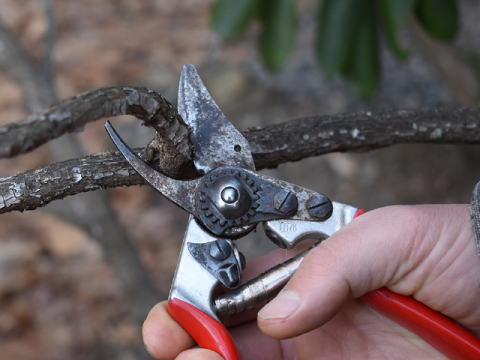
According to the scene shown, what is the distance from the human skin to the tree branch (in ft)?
0.92

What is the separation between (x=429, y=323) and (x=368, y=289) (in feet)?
0.53

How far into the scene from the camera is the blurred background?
265cm

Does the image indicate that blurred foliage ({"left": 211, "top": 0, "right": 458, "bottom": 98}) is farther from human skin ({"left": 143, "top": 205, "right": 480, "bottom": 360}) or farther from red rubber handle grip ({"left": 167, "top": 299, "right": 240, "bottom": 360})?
red rubber handle grip ({"left": 167, "top": 299, "right": 240, "bottom": 360})

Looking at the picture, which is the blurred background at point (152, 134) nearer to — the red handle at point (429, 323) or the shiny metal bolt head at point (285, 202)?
the shiny metal bolt head at point (285, 202)

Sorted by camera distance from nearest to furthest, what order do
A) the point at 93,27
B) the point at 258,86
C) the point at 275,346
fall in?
the point at 275,346 < the point at 258,86 < the point at 93,27

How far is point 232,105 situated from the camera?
3.72m

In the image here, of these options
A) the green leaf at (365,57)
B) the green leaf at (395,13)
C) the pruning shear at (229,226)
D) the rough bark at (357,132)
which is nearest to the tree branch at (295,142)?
the rough bark at (357,132)

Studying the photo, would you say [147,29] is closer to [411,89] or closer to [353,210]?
[411,89]

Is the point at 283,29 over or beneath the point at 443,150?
over

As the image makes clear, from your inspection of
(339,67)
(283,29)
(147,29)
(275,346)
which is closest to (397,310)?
(275,346)

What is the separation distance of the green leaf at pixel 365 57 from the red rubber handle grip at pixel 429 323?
46.4 inches

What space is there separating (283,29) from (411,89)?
6.83ft

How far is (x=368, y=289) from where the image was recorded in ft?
3.65

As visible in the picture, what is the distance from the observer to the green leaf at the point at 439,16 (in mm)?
1734
